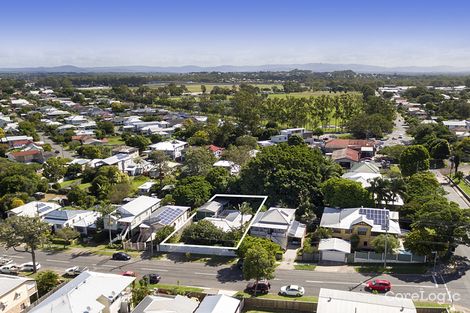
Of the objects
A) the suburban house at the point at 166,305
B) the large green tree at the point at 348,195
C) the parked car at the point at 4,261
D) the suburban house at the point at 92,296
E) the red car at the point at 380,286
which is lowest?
the parked car at the point at 4,261

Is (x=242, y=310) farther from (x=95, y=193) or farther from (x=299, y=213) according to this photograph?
(x=95, y=193)

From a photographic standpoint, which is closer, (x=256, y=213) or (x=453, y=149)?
(x=256, y=213)

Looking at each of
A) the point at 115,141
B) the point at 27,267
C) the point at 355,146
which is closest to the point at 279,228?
the point at 27,267

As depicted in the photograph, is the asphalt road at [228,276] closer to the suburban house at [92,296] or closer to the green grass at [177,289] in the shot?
the green grass at [177,289]

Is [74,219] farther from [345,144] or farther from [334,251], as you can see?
[345,144]

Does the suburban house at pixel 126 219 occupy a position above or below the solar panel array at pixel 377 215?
below

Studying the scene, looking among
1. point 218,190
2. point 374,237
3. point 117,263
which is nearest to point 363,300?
point 374,237

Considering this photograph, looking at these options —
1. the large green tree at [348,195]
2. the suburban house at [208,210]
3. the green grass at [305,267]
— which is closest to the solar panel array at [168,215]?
the suburban house at [208,210]
